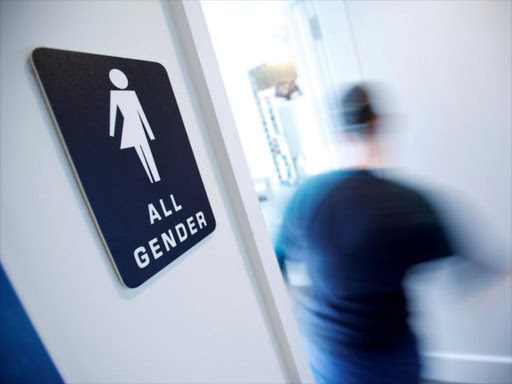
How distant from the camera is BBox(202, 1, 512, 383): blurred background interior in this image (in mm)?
1184

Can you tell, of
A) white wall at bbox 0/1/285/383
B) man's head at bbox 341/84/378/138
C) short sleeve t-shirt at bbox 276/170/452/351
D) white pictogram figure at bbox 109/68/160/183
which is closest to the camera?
white wall at bbox 0/1/285/383

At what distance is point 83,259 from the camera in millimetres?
361

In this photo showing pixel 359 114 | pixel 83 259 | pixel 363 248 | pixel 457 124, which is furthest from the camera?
pixel 457 124

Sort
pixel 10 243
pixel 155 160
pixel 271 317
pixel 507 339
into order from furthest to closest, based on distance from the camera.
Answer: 1. pixel 507 339
2. pixel 271 317
3. pixel 155 160
4. pixel 10 243

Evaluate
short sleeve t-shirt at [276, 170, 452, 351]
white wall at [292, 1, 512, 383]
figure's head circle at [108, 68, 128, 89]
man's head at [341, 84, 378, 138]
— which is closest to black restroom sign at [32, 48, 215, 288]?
figure's head circle at [108, 68, 128, 89]

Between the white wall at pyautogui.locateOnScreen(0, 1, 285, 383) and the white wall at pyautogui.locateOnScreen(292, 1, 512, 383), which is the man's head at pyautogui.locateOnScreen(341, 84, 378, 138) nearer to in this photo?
the white wall at pyautogui.locateOnScreen(292, 1, 512, 383)

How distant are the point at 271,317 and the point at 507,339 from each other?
1514 millimetres

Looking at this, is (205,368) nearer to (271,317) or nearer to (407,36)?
(271,317)

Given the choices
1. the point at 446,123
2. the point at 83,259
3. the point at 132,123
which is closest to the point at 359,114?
the point at 446,123

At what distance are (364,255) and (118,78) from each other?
93 cm

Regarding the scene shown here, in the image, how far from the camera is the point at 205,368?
20.0 inches

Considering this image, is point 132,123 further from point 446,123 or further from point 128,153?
point 446,123

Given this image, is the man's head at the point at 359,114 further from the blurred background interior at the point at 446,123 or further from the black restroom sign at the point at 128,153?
the black restroom sign at the point at 128,153

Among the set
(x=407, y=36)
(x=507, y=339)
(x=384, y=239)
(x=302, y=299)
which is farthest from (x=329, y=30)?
(x=507, y=339)
